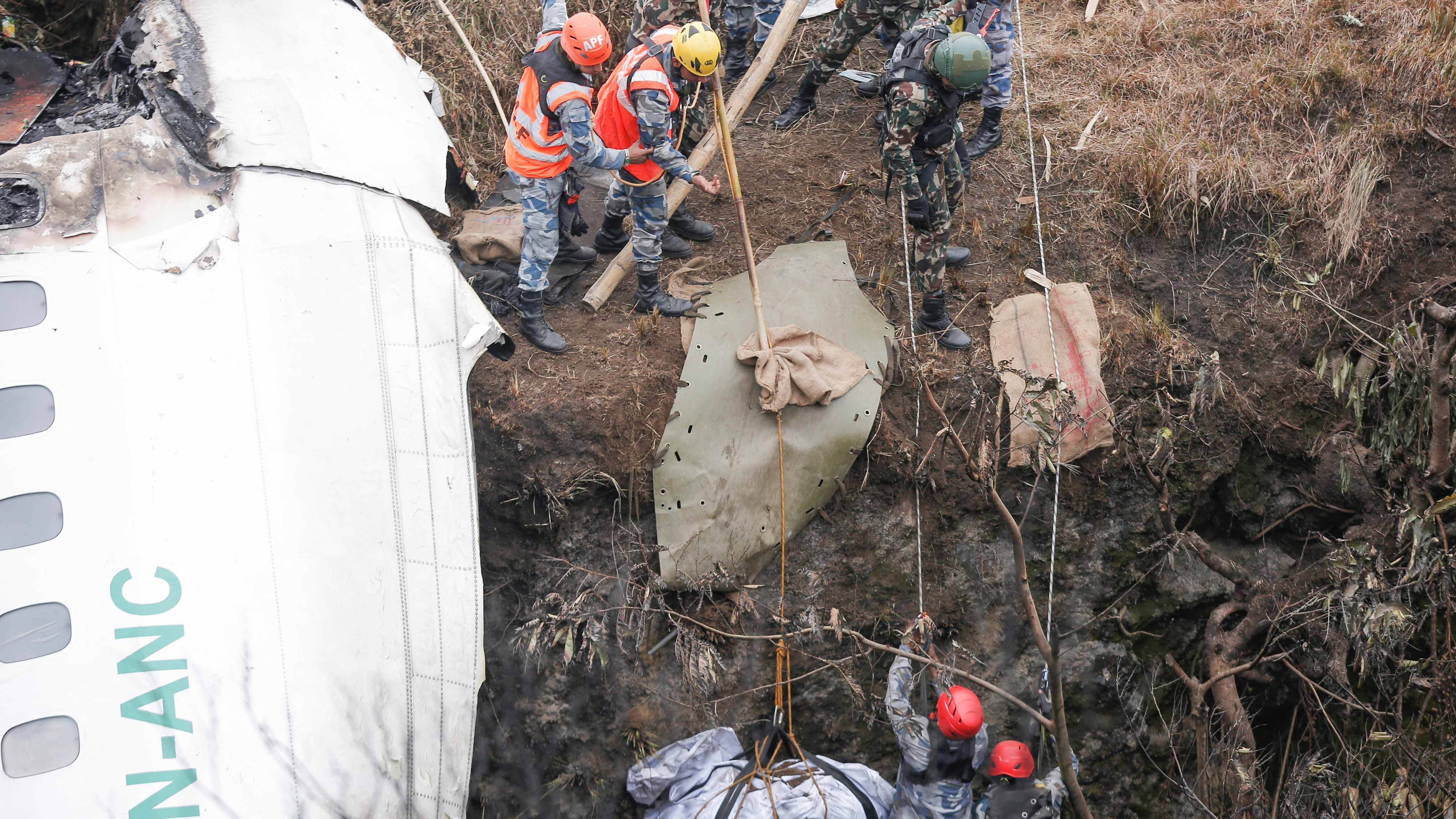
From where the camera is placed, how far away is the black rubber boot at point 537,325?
5.63m

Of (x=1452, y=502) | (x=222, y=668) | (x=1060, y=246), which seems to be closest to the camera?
(x=222, y=668)

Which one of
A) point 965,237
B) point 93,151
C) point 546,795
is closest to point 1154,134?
point 965,237

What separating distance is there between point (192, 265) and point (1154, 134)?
601 cm

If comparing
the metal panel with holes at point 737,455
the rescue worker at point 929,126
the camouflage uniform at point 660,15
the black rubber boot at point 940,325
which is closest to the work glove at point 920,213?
the rescue worker at point 929,126

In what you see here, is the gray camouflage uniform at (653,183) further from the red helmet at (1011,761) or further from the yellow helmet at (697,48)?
the red helmet at (1011,761)

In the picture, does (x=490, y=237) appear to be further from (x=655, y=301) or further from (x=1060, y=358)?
(x=1060, y=358)

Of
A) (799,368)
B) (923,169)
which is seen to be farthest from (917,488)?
(923,169)

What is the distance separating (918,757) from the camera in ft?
16.3

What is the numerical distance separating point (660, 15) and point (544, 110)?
1510mm

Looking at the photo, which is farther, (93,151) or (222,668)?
(93,151)

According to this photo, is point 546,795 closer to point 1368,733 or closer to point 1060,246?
point 1368,733

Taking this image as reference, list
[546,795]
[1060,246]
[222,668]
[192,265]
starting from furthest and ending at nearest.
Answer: [1060,246]
[546,795]
[192,265]
[222,668]

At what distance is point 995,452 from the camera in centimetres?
532

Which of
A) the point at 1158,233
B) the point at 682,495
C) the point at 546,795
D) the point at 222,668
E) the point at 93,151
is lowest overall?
the point at 546,795
